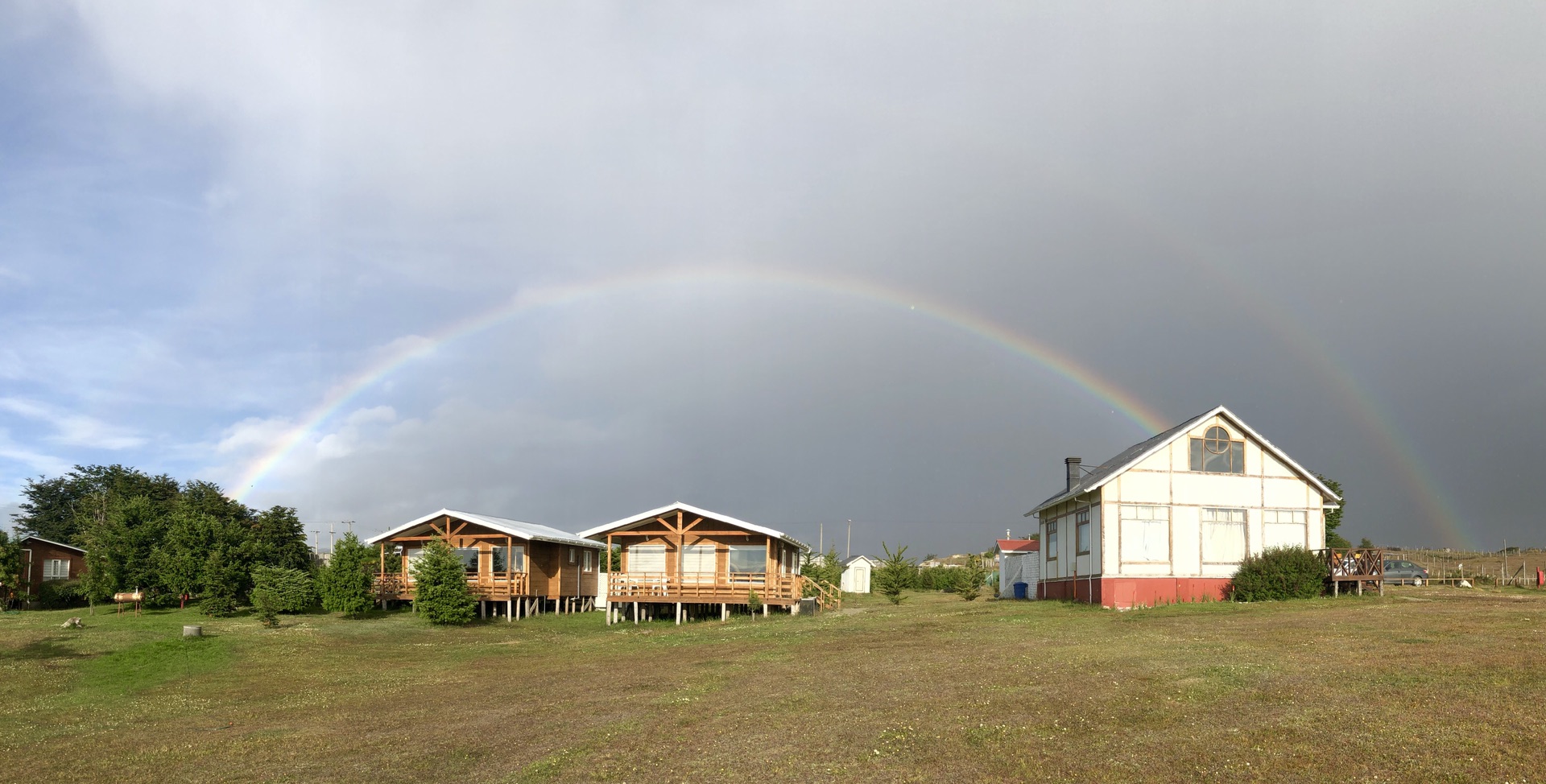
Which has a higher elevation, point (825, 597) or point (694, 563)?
point (694, 563)

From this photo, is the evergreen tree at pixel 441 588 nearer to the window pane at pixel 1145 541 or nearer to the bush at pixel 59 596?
the bush at pixel 59 596

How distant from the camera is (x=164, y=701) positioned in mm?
19406

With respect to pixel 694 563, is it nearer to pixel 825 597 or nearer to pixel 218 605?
pixel 825 597

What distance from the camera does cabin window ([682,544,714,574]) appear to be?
40.8 meters

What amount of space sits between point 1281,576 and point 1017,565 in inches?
1042

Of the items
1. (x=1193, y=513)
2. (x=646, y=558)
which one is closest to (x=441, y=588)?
(x=646, y=558)

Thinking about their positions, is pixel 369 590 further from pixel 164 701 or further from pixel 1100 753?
pixel 1100 753

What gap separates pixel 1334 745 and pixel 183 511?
5005cm

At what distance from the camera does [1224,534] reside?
3641 cm

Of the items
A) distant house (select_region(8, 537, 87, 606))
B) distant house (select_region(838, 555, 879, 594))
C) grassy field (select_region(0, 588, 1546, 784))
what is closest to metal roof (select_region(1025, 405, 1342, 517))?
grassy field (select_region(0, 588, 1546, 784))

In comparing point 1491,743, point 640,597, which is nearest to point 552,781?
point 1491,743

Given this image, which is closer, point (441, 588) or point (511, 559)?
point (441, 588)

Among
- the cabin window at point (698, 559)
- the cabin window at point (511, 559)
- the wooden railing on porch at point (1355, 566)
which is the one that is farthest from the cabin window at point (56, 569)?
the wooden railing on porch at point (1355, 566)

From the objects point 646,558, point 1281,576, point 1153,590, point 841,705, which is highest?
point 841,705
